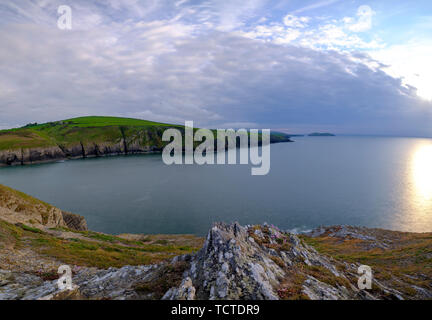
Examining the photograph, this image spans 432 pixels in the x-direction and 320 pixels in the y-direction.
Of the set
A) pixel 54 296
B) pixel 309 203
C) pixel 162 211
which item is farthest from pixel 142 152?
pixel 54 296

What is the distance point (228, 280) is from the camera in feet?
28.5

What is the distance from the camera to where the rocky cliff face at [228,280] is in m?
8.61

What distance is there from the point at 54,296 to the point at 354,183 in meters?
90.9

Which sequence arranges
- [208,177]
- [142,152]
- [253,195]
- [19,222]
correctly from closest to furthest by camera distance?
[19,222]
[253,195]
[208,177]
[142,152]

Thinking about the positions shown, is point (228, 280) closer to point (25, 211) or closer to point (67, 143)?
point (25, 211)

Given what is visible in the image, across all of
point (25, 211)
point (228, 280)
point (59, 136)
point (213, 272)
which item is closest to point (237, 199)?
point (25, 211)

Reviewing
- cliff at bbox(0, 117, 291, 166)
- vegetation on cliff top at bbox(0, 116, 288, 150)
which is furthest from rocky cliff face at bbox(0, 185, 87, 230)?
vegetation on cliff top at bbox(0, 116, 288, 150)

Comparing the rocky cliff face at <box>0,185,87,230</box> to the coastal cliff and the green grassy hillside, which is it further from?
Answer: the green grassy hillside

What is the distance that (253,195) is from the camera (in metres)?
63.4

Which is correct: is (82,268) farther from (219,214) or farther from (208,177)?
(208,177)

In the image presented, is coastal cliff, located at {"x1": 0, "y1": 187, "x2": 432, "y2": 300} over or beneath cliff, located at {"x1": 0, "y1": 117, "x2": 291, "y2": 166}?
beneath

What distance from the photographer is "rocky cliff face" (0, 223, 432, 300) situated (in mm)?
Answer: 8609

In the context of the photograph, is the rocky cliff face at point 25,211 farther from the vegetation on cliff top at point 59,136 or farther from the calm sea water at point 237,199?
the vegetation on cliff top at point 59,136

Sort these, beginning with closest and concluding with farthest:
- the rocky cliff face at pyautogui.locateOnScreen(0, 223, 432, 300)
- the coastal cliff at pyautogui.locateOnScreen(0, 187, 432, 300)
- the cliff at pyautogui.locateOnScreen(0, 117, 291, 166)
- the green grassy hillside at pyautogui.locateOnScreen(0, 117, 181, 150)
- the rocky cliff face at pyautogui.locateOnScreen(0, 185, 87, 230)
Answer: the rocky cliff face at pyautogui.locateOnScreen(0, 223, 432, 300) → the coastal cliff at pyautogui.locateOnScreen(0, 187, 432, 300) → the rocky cliff face at pyautogui.locateOnScreen(0, 185, 87, 230) → the cliff at pyautogui.locateOnScreen(0, 117, 291, 166) → the green grassy hillside at pyautogui.locateOnScreen(0, 117, 181, 150)
